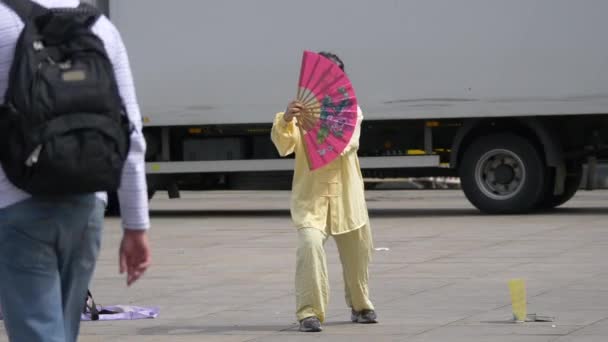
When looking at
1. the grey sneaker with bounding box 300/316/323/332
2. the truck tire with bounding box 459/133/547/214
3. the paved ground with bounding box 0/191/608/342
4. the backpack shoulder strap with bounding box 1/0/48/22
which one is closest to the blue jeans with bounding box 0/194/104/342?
the backpack shoulder strap with bounding box 1/0/48/22

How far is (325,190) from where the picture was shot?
830cm

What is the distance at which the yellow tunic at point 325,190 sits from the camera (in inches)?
324

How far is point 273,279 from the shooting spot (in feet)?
36.0

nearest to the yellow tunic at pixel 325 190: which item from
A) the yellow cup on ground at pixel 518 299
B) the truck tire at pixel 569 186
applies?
the yellow cup on ground at pixel 518 299

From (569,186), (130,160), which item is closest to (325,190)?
(130,160)

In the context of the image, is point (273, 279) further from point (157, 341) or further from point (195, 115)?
point (195, 115)

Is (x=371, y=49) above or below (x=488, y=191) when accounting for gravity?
above

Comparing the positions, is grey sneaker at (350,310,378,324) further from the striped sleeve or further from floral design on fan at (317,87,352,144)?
the striped sleeve

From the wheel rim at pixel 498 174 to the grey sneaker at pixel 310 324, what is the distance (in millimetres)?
10853

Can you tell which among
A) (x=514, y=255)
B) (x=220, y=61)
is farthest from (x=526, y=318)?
(x=220, y=61)

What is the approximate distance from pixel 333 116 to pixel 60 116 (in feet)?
15.5

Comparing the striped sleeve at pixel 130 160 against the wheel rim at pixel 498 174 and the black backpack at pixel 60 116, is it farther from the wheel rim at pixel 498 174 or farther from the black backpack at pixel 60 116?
the wheel rim at pixel 498 174

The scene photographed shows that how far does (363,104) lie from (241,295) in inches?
366

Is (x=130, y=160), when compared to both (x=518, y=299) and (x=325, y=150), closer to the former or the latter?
(x=325, y=150)
